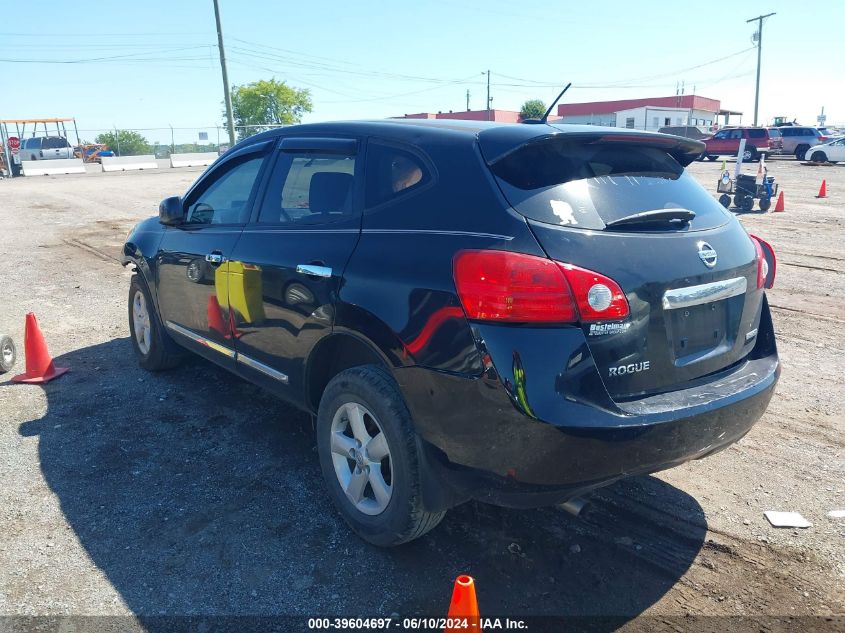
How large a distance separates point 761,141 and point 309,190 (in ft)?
135

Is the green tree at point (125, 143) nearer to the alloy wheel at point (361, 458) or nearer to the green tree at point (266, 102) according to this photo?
the green tree at point (266, 102)

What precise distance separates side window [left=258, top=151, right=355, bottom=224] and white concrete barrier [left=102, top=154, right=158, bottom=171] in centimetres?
4188

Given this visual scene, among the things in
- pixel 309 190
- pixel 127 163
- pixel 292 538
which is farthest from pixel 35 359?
pixel 127 163

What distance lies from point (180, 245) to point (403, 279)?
245 cm

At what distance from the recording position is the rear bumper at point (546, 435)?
7.90 ft

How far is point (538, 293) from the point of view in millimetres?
2434

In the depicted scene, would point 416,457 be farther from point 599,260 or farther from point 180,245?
point 180,245

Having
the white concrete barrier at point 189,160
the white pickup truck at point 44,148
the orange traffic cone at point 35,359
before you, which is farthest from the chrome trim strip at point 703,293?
the white pickup truck at point 44,148

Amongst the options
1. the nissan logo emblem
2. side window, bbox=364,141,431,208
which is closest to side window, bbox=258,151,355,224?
side window, bbox=364,141,431,208

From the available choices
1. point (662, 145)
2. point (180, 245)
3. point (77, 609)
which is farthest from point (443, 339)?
point (180, 245)

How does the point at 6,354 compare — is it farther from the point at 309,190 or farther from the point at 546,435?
the point at 546,435

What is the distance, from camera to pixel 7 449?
13.8ft

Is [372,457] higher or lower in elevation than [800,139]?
lower

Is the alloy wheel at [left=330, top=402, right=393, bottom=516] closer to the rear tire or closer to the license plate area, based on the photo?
the license plate area
